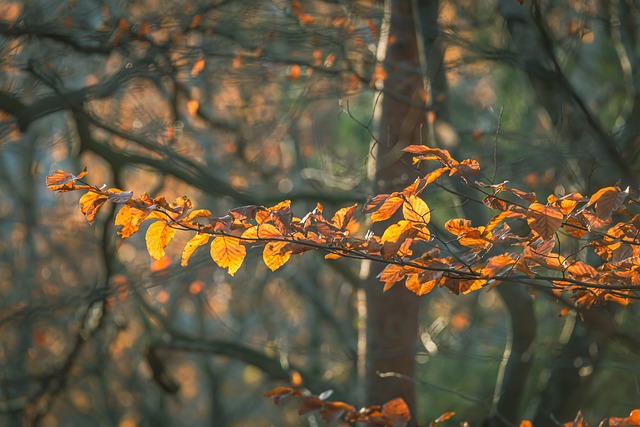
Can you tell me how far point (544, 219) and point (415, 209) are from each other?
37 centimetres

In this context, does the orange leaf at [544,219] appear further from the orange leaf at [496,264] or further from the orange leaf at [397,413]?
the orange leaf at [397,413]

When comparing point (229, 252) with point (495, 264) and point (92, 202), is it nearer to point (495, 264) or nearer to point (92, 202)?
point (92, 202)

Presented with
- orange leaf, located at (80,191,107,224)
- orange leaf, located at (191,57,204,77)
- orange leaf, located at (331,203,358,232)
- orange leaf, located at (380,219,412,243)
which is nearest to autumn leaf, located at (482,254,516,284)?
orange leaf, located at (380,219,412,243)

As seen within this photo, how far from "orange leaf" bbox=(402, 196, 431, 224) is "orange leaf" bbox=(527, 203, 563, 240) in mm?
303

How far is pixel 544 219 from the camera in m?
1.95

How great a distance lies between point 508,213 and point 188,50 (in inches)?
124

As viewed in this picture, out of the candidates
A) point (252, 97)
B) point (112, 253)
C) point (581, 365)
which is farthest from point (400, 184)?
point (252, 97)

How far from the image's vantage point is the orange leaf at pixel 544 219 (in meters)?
1.93

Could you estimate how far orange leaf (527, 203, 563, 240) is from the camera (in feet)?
6.33

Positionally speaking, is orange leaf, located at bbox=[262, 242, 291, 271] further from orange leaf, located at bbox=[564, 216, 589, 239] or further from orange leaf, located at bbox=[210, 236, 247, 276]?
orange leaf, located at bbox=[564, 216, 589, 239]

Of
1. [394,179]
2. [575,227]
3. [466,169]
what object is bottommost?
[394,179]

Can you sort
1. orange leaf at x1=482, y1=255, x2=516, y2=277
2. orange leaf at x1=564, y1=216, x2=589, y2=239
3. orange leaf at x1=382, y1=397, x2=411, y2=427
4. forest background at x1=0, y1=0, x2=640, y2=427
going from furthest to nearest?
forest background at x1=0, y1=0, x2=640, y2=427 < orange leaf at x1=382, y1=397, x2=411, y2=427 < orange leaf at x1=564, y1=216, x2=589, y2=239 < orange leaf at x1=482, y1=255, x2=516, y2=277

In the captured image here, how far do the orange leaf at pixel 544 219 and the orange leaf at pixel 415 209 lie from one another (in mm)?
303

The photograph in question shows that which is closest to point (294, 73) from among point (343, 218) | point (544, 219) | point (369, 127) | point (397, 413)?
point (369, 127)
